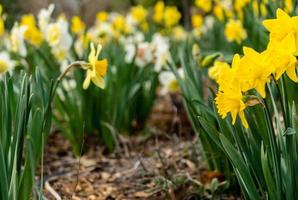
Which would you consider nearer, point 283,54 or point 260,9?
point 283,54

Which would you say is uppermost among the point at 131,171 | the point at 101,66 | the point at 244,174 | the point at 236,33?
the point at 236,33

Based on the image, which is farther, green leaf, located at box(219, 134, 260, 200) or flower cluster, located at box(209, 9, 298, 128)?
green leaf, located at box(219, 134, 260, 200)

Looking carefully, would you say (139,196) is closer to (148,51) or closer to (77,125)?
(77,125)

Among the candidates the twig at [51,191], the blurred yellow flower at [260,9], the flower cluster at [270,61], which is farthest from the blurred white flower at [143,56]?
the flower cluster at [270,61]

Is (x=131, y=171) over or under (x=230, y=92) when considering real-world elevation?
under

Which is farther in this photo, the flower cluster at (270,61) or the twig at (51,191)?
the twig at (51,191)

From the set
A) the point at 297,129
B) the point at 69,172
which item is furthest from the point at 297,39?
the point at 69,172

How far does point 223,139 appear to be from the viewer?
4.51 ft

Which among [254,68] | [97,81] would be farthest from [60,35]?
[254,68]

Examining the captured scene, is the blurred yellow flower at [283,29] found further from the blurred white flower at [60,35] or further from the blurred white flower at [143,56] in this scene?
the blurred white flower at [143,56]

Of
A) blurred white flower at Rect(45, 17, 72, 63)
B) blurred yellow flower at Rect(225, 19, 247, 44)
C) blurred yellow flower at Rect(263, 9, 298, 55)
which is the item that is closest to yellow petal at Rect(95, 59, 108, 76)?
blurred yellow flower at Rect(263, 9, 298, 55)

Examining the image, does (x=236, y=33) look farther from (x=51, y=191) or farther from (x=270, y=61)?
(x=270, y=61)

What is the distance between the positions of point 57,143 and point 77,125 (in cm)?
43

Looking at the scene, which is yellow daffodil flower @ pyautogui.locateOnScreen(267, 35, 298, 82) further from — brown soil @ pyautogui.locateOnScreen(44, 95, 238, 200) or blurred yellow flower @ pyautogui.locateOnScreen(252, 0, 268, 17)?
blurred yellow flower @ pyautogui.locateOnScreen(252, 0, 268, 17)
